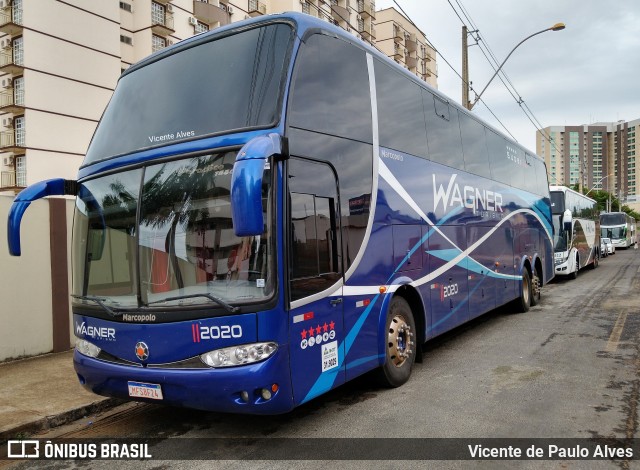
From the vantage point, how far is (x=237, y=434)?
490cm

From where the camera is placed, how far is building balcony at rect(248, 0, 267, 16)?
127 feet

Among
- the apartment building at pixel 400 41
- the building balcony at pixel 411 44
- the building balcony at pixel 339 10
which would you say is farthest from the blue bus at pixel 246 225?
the building balcony at pixel 411 44

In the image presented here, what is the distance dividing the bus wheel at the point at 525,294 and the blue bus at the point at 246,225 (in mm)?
6251

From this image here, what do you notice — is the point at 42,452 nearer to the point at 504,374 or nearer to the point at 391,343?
the point at 391,343

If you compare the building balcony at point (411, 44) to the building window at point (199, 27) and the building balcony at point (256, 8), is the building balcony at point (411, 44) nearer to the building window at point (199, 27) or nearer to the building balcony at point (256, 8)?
the building balcony at point (256, 8)

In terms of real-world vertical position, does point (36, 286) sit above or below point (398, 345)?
above

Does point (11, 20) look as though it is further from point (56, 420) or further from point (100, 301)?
point (100, 301)

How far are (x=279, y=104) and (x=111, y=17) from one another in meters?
30.1

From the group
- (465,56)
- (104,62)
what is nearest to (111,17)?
(104,62)

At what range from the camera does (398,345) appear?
622 centimetres

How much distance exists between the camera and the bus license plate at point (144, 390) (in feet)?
14.5

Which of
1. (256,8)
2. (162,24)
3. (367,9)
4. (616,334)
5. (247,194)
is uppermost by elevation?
(367,9)

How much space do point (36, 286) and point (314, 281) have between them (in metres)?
5.20

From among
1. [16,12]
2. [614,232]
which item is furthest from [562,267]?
[614,232]
